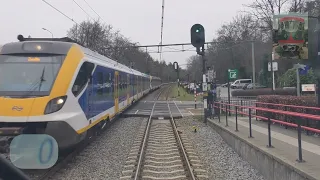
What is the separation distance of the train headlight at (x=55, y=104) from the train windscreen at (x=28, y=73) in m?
0.24

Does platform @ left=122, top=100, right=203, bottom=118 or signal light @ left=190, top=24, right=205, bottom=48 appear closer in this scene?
signal light @ left=190, top=24, right=205, bottom=48

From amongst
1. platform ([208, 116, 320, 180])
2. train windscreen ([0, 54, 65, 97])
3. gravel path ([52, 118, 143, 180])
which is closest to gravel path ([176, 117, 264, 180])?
platform ([208, 116, 320, 180])

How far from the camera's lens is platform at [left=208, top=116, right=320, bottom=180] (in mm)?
5941

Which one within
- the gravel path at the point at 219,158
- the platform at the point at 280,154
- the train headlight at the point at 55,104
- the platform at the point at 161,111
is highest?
the train headlight at the point at 55,104

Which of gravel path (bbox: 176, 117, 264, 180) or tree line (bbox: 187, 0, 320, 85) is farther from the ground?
tree line (bbox: 187, 0, 320, 85)

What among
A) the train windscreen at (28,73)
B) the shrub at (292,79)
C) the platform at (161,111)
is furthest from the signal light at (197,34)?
the shrub at (292,79)

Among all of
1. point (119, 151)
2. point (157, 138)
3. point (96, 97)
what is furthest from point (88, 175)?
point (157, 138)

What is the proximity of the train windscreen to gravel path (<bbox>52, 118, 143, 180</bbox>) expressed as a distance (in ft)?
6.22

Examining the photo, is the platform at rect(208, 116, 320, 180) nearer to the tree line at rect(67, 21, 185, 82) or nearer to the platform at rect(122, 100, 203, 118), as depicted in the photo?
the platform at rect(122, 100, 203, 118)

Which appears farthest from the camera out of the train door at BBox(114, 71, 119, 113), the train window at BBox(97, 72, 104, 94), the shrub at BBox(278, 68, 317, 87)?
the shrub at BBox(278, 68, 317, 87)

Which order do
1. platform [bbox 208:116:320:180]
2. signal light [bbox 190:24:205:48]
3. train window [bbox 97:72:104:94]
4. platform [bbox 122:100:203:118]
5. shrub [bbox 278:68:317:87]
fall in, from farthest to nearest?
shrub [bbox 278:68:317:87] → platform [bbox 122:100:203:118] → signal light [bbox 190:24:205:48] → train window [bbox 97:72:104:94] → platform [bbox 208:116:320:180]

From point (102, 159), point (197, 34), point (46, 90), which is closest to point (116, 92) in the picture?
point (197, 34)

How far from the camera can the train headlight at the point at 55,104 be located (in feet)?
25.7

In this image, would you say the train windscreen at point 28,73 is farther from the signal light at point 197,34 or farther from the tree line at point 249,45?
the tree line at point 249,45
